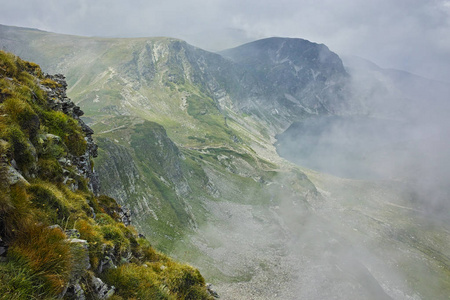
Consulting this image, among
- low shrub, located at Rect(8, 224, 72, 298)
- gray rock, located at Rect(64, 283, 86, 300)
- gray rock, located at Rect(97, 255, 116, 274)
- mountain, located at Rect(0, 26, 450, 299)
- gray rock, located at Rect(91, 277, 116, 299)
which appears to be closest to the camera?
low shrub, located at Rect(8, 224, 72, 298)

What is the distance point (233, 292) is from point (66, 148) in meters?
55.9

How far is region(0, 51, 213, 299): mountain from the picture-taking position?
5820mm

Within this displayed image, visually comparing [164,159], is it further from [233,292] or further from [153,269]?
[153,269]

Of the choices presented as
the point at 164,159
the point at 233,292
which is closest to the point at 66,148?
the point at 233,292

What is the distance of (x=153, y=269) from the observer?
502 inches

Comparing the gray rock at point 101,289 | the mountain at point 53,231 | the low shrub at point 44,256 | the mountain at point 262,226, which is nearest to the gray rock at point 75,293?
the mountain at point 53,231

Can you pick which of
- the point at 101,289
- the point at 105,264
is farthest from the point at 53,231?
the point at 105,264

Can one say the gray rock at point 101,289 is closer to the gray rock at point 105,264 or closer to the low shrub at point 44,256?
the gray rock at point 105,264

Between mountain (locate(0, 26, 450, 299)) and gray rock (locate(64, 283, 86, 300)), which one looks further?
mountain (locate(0, 26, 450, 299))

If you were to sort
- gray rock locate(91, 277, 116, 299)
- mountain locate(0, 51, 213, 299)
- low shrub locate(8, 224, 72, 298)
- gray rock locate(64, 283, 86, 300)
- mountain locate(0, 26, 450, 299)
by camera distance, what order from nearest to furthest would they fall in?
low shrub locate(8, 224, 72, 298) < mountain locate(0, 51, 213, 299) < gray rock locate(64, 283, 86, 300) < gray rock locate(91, 277, 116, 299) < mountain locate(0, 26, 450, 299)

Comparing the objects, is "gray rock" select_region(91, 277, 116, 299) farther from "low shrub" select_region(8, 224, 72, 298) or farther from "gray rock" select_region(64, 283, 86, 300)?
"low shrub" select_region(8, 224, 72, 298)

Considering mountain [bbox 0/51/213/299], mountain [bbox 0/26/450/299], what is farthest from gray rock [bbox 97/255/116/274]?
mountain [bbox 0/26/450/299]

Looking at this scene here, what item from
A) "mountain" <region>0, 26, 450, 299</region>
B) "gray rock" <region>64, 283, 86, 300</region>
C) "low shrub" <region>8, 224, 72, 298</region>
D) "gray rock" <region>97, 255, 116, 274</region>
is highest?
"low shrub" <region>8, 224, 72, 298</region>

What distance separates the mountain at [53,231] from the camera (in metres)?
5.82
